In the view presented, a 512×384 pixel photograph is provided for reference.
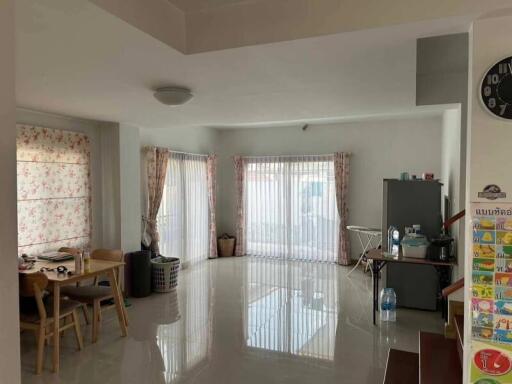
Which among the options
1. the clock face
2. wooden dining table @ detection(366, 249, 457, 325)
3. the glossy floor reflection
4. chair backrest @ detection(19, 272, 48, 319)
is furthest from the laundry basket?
the clock face

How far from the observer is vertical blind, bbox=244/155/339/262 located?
721 centimetres

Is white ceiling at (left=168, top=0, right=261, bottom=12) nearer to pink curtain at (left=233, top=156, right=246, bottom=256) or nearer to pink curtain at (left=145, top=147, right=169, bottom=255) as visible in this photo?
pink curtain at (left=145, top=147, right=169, bottom=255)

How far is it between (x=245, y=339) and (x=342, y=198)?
3850mm

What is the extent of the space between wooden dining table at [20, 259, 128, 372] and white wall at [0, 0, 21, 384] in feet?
7.71

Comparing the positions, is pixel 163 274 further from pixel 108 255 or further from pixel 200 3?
pixel 200 3

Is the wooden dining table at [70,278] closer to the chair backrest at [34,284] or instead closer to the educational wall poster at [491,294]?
the chair backrest at [34,284]

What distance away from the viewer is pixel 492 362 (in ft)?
5.56

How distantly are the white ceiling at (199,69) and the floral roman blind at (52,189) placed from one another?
0.48 metres

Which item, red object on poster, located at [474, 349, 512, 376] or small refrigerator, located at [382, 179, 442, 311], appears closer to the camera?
red object on poster, located at [474, 349, 512, 376]

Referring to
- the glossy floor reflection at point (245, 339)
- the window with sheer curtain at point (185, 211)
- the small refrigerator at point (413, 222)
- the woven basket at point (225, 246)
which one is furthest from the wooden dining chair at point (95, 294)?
the woven basket at point (225, 246)

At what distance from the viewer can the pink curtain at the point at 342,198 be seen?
697 cm

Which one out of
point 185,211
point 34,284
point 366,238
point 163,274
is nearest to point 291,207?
point 366,238

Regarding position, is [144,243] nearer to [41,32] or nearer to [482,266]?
[41,32]

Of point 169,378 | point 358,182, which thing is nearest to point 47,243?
point 169,378
